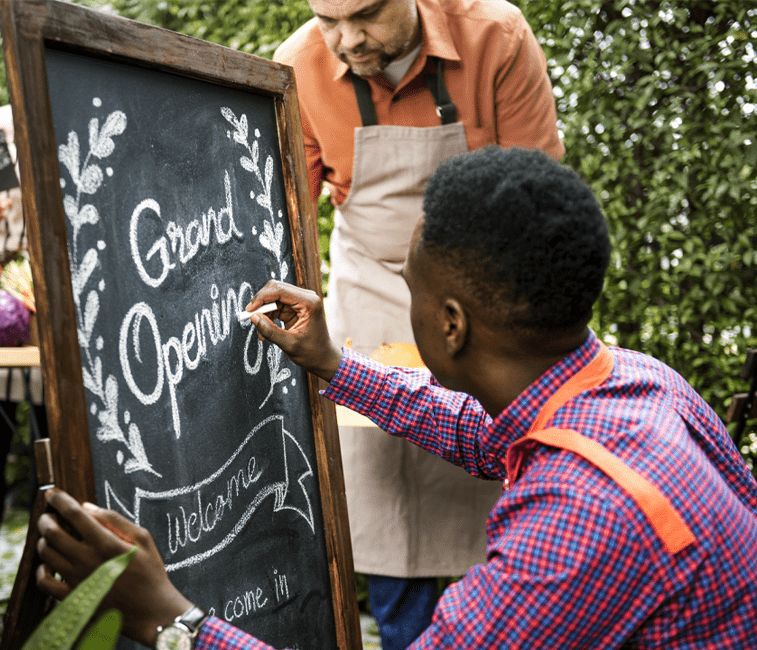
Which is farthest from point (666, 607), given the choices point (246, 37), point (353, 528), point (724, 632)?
point (246, 37)

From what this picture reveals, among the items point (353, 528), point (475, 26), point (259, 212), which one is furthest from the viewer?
point (353, 528)

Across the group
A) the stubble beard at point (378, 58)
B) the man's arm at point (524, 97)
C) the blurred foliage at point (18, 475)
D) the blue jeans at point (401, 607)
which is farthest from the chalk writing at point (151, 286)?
the blurred foliage at point (18, 475)

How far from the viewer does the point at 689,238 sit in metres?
2.50

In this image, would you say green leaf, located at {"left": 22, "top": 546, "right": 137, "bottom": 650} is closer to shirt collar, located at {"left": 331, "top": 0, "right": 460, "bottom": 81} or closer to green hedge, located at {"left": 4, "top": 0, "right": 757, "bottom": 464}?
shirt collar, located at {"left": 331, "top": 0, "right": 460, "bottom": 81}

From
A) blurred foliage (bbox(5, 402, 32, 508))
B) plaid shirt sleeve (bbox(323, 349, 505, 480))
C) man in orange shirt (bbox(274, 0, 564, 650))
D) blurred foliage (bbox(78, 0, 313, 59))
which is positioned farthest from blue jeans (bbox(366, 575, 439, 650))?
blurred foliage (bbox(5, 402, 32, 508))

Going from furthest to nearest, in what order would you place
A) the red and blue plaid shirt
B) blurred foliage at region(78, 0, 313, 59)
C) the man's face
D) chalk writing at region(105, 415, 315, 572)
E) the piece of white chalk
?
blurred foliage at region(78, 0, 313, 59)
the man's face
the piece of white chalk
chalk writing at region(105, 415, 315, 572)
the red and blue plaid shirt

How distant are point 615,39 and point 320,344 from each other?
1700 millimetres

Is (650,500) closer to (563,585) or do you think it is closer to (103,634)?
(563,585)

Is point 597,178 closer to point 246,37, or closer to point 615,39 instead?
point 615,39

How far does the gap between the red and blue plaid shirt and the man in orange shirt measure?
3.32 ft

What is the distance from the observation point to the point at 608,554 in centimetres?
88

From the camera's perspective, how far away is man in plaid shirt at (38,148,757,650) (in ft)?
2.93

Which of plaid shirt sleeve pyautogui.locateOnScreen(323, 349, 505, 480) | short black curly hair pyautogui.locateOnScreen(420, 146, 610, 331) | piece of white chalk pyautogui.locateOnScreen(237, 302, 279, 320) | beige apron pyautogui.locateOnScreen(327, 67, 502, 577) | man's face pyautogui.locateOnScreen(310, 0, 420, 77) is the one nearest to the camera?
short black curly hair pyautogui.locateOnScreen(420, 146, 610, 331)

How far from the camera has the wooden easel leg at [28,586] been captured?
928 millimetres
